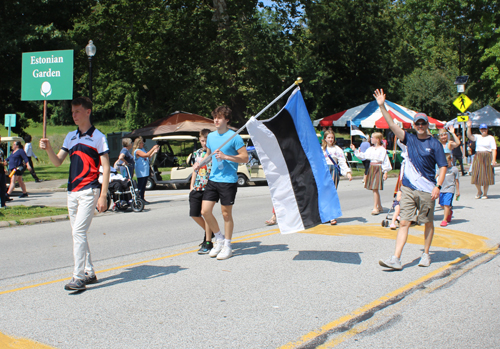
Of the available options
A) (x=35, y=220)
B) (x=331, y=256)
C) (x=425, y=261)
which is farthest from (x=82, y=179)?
(x=35, y=220)

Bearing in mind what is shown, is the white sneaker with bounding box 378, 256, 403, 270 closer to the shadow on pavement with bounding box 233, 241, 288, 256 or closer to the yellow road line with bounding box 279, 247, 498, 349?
the yellow road line with bounding box 279, 247, 498, 349

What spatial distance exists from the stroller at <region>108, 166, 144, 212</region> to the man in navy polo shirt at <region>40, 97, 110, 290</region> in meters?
7.08

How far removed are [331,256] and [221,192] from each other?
1.75m

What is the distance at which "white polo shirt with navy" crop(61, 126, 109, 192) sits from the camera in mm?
5395

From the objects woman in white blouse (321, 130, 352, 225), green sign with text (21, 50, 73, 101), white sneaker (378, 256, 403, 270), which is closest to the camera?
white sneaker (378, 256, 403, 270)

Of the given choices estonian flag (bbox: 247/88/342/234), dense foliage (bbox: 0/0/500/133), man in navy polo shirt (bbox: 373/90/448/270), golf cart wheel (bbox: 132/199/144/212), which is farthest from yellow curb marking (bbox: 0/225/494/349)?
dense foliage (bbox: 0/0/500/133)

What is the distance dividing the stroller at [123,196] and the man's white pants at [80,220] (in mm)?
7248

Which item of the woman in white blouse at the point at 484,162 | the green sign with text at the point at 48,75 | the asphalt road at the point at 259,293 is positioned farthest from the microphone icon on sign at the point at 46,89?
the woman in white blouse at the point at 484,162

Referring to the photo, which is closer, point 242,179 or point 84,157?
point 84,157

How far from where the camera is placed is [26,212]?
38.3 feet

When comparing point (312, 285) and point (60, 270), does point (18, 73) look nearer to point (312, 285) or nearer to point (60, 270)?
point (60, 270)

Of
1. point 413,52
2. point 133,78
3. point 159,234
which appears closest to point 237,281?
point 159,234

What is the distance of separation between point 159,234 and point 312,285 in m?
4.31

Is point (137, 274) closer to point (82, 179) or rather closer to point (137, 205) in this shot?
point (82, 179)
